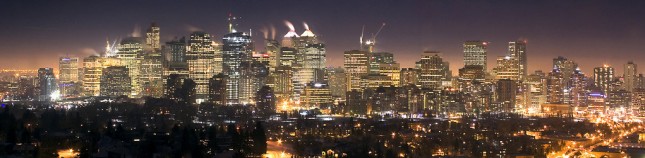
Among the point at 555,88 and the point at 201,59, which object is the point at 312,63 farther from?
the point at 555,88

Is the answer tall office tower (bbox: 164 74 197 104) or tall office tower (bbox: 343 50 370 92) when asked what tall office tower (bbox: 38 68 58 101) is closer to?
tall office tower (bbox: 164 74 197 104)

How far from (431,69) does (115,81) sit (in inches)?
926

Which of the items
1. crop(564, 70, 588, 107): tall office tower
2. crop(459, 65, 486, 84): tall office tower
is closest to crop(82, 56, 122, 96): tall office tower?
crop(459, 65, 486, 84): tall office tower

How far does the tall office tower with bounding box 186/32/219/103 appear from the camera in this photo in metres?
73.1

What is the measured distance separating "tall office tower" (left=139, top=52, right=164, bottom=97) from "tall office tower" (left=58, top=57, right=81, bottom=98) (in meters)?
6.94

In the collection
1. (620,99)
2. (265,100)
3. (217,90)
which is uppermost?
(217,90)

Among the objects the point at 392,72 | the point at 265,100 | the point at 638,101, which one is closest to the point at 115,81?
the point at 265,100

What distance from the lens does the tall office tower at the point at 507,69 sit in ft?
272

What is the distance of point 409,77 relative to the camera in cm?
7819

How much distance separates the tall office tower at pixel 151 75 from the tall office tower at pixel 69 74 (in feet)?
22.8

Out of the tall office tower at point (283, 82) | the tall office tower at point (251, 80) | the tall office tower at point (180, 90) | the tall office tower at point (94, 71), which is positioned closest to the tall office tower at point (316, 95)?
the tall office tower at point (283, 82)

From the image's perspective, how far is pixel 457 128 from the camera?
48.8 m

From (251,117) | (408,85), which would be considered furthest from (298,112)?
(408,85)

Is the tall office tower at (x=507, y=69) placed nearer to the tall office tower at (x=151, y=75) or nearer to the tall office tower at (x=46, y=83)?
the tall office tower at (x=151, y=75)
